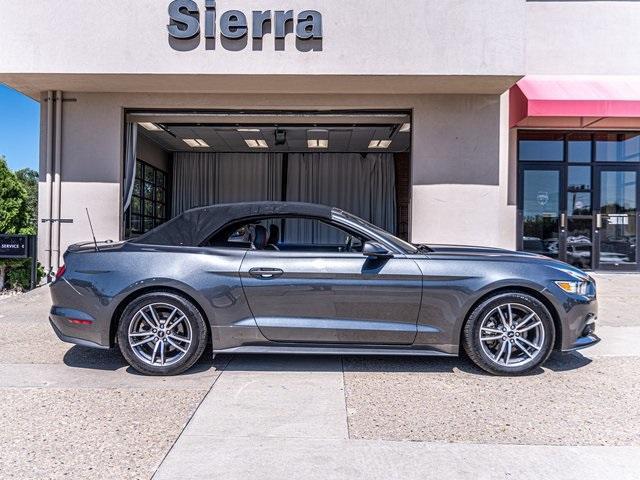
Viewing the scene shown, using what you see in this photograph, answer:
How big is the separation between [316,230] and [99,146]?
7929mm

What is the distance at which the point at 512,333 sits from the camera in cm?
400

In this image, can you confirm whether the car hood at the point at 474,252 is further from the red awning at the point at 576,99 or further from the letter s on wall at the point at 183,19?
→ the letter s on wall at the point at 183,19

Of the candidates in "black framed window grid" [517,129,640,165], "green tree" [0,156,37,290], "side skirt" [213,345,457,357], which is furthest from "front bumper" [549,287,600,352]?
"green tree" [0,156,37,290]

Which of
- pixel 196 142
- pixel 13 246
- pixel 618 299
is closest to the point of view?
pixel 618 299

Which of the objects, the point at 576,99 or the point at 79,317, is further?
the point at 576,99

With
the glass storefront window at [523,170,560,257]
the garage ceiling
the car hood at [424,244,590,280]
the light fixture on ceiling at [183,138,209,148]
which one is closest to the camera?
the car hood at [424,244,590,280]

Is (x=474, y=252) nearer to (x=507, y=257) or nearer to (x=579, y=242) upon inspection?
(x=507, y=257)

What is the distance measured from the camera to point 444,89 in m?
8.13

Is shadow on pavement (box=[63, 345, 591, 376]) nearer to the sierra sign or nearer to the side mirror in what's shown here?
the side mirror

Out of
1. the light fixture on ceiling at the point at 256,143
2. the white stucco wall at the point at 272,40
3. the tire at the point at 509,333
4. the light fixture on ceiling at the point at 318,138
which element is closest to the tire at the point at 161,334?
the tire at the point at 509,333

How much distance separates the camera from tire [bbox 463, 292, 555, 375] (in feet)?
13.1

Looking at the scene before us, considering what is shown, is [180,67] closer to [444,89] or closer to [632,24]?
[444,89]

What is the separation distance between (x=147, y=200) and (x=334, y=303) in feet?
37.8

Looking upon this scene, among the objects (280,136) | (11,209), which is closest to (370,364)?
(11,209)
